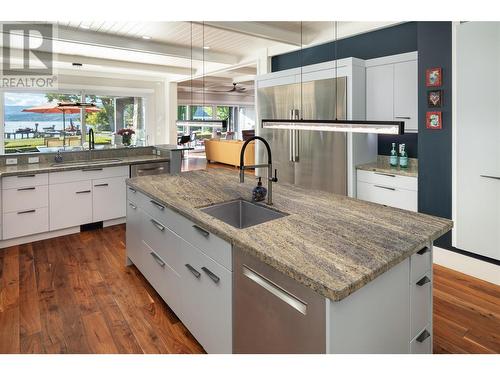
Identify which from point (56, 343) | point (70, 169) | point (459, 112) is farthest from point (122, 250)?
point (459, 112)

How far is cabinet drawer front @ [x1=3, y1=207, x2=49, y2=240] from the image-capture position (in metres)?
3.86

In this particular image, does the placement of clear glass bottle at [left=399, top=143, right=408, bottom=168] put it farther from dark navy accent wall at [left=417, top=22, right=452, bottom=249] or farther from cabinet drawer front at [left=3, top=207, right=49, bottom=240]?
cabinet drawer front at [left=3, top=207, right=49, bottom=240]

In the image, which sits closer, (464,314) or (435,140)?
(464,314)

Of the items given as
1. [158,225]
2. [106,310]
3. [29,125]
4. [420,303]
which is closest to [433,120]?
[420,303]

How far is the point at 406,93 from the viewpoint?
3801 millimetres

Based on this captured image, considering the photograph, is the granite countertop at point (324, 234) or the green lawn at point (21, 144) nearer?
the granite countertop at point (324, 234)

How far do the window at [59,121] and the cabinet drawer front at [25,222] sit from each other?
11.9ft

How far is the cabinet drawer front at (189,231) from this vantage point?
175 centimetres

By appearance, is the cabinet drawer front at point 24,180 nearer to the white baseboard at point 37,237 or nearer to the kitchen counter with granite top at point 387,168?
the white baseboard at point 37,237

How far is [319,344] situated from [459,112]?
8.70 ft

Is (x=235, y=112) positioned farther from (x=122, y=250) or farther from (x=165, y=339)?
(x=165, y=339)

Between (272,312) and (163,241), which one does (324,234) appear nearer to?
(272,312)

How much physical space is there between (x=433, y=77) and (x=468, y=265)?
1718mm

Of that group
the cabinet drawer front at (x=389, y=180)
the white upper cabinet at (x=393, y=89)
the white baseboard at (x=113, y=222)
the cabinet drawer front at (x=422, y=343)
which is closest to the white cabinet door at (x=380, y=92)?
the white upper cabinet at (x=393, y=89)
